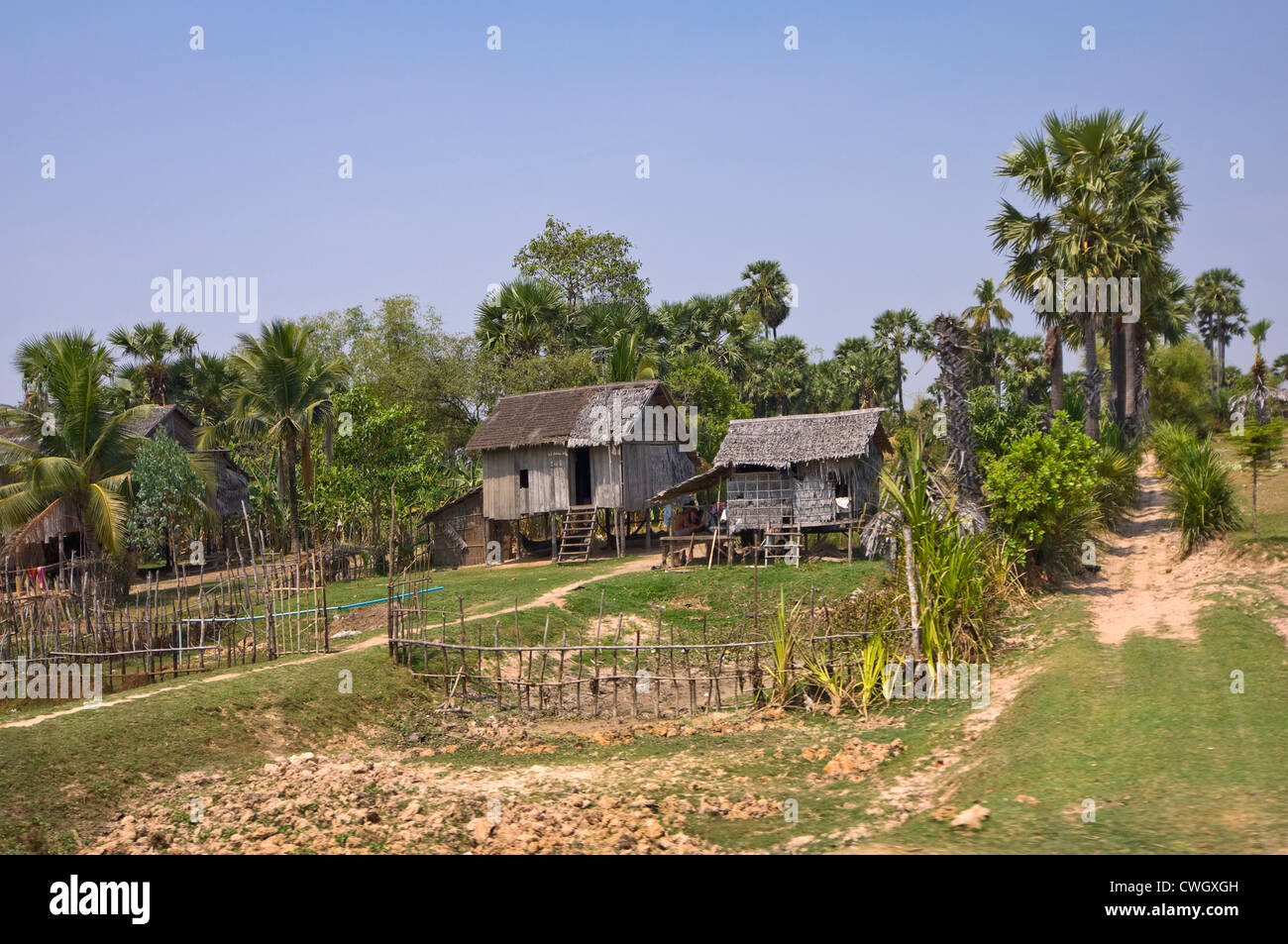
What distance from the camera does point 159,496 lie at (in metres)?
28.3

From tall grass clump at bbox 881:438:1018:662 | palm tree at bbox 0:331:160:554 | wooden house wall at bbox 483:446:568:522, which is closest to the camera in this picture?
tall grass clump at bbox 881:438:1018:662

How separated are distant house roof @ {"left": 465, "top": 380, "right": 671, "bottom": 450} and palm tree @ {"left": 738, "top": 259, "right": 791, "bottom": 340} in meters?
22.8

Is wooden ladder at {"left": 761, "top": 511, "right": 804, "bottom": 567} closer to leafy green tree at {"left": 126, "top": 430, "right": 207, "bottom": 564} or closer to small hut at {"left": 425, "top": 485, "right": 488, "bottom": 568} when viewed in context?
small hut at {"left": 425, "top": 485, "right": 488, "bottom": 568}

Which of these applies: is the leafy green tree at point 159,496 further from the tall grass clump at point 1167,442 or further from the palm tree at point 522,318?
the tall grass clump at point 1167,442

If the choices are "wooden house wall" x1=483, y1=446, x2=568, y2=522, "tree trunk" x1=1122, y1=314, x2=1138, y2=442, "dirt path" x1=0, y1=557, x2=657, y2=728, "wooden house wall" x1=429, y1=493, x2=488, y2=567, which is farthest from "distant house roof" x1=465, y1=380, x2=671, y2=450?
"tree trunk" x1=1122, y1=314, x2=1138, y2=442

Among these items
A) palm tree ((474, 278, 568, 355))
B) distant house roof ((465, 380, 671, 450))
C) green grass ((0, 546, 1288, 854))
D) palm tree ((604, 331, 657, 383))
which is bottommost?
green grass ((0, 546, 1288, 854))

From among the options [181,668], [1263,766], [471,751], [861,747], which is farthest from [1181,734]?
[181,668]

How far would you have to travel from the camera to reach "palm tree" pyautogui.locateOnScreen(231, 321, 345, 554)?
31.0m

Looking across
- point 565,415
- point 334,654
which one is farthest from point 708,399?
point 334,654

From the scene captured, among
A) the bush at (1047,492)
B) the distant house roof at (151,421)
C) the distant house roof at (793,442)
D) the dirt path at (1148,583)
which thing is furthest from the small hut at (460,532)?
the dirt path at (1148,583)

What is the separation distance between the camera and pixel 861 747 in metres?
12.7

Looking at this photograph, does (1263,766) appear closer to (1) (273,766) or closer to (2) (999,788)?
(2) (999,788)

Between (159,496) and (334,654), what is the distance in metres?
13.5
